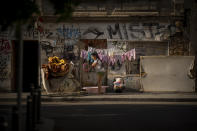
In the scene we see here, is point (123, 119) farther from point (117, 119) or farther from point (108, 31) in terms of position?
point (108, 31)

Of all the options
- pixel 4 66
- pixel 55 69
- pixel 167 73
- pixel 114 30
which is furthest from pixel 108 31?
pixel 4 66

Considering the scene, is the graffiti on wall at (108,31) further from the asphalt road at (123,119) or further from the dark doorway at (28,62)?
the asphalt road at (123,119)

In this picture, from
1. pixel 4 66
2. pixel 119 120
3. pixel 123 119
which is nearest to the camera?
pixel 119 120

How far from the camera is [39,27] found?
19.3m

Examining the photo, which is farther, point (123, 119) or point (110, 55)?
point (110, 55)

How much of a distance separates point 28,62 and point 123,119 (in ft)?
38.0

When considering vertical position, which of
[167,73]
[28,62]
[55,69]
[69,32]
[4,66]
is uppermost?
[69,32]

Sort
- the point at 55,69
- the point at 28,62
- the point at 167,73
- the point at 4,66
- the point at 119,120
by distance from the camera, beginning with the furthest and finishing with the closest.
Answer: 1. the point at 28,62
2. the point at 4,66
3. the point at 167,73
4. the point at 55,69
5. the point at 119,120

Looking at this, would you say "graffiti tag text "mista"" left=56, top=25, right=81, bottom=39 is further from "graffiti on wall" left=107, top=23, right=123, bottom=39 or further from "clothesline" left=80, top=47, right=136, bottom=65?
"graffiti on wall" left=107, top=23, right=123, bottom=39

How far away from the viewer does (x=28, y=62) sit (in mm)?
19859

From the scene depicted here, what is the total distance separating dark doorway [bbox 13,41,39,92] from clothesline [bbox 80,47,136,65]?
108 inches

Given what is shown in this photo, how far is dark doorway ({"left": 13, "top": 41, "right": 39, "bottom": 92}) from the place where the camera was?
64.3 feet

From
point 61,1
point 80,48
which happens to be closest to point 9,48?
point 80,48

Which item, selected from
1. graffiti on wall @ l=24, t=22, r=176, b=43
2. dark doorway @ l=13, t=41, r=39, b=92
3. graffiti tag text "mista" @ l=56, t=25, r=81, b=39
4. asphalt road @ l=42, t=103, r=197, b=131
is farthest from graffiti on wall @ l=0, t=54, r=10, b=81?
asphalt road @ l=42, t=103, r=197, b=131
